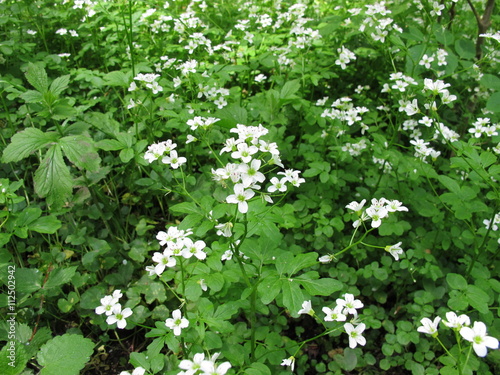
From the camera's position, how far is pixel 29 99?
86.2 inches

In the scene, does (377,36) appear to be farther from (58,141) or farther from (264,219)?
(58,141)

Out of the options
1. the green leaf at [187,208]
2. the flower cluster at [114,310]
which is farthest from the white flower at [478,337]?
the flower cluster at [114,310]

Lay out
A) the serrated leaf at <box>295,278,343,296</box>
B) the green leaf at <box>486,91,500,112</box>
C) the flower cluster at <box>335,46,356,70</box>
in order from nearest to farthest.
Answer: the serrated leaf at <box>295,278,343,296</box> < the green leaf at <box>486,91,500,112</box> < the flower cluster at <box>335,46,356,70</box>

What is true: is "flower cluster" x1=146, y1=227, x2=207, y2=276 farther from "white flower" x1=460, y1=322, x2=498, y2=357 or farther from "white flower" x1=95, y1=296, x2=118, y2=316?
"white flower" x1=460, y1=322, x2=498, y2=357

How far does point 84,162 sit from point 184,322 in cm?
103

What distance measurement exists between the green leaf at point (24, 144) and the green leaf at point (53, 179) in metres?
0.07

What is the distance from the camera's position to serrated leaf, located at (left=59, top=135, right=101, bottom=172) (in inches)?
80.0

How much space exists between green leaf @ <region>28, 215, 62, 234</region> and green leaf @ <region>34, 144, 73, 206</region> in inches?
4.9

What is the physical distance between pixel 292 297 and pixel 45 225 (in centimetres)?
142

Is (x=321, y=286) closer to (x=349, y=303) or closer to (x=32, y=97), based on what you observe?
(x=349, y=303)

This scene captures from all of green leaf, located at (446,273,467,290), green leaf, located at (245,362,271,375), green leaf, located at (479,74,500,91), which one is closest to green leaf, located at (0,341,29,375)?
green leaf, located at (245,362,271,375)

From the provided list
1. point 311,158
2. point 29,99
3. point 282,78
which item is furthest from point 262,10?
point 29,99

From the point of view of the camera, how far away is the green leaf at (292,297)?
1.47 metres

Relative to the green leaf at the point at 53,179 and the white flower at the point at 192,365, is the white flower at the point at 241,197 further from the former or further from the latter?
the green leaf at the point at 53,179
